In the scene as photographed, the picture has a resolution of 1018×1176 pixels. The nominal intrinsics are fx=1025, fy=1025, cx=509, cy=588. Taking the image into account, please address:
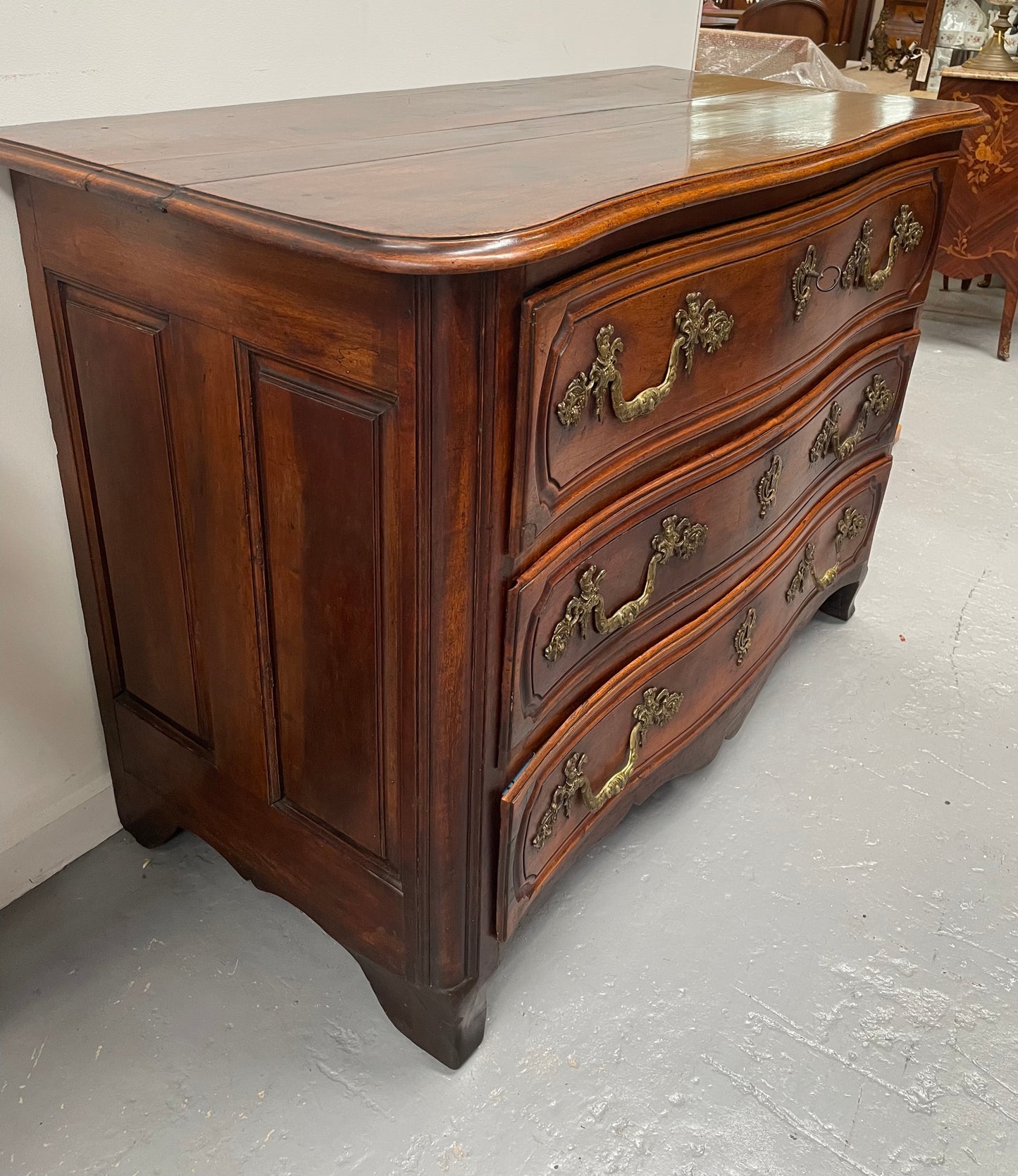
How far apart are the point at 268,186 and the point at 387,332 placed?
20cm

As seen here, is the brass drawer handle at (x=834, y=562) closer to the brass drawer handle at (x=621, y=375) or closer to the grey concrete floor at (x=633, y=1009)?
the grey concrete floor at (x=633, y=1009)

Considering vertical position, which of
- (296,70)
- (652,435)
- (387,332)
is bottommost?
(652,435)

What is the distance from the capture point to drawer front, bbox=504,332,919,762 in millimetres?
1114

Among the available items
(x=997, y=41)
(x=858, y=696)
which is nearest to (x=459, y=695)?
(x=858, y=696)

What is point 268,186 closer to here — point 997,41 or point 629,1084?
point 629,1084

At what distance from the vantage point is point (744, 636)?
5.37 ft

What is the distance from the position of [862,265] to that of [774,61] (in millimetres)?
2728

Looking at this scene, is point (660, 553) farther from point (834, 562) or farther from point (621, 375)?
point (834, 562)

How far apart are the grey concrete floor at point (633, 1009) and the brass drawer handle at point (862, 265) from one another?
84 centimetres

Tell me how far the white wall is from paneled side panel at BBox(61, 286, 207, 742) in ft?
0.31

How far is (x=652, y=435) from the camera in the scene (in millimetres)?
1172

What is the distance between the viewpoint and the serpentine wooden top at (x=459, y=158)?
0.82 metres

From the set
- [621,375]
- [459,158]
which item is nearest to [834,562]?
[621,375]

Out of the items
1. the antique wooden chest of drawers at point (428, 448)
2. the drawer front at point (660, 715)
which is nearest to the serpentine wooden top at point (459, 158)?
the antique wooden chest of drawers at point (428, 448)
